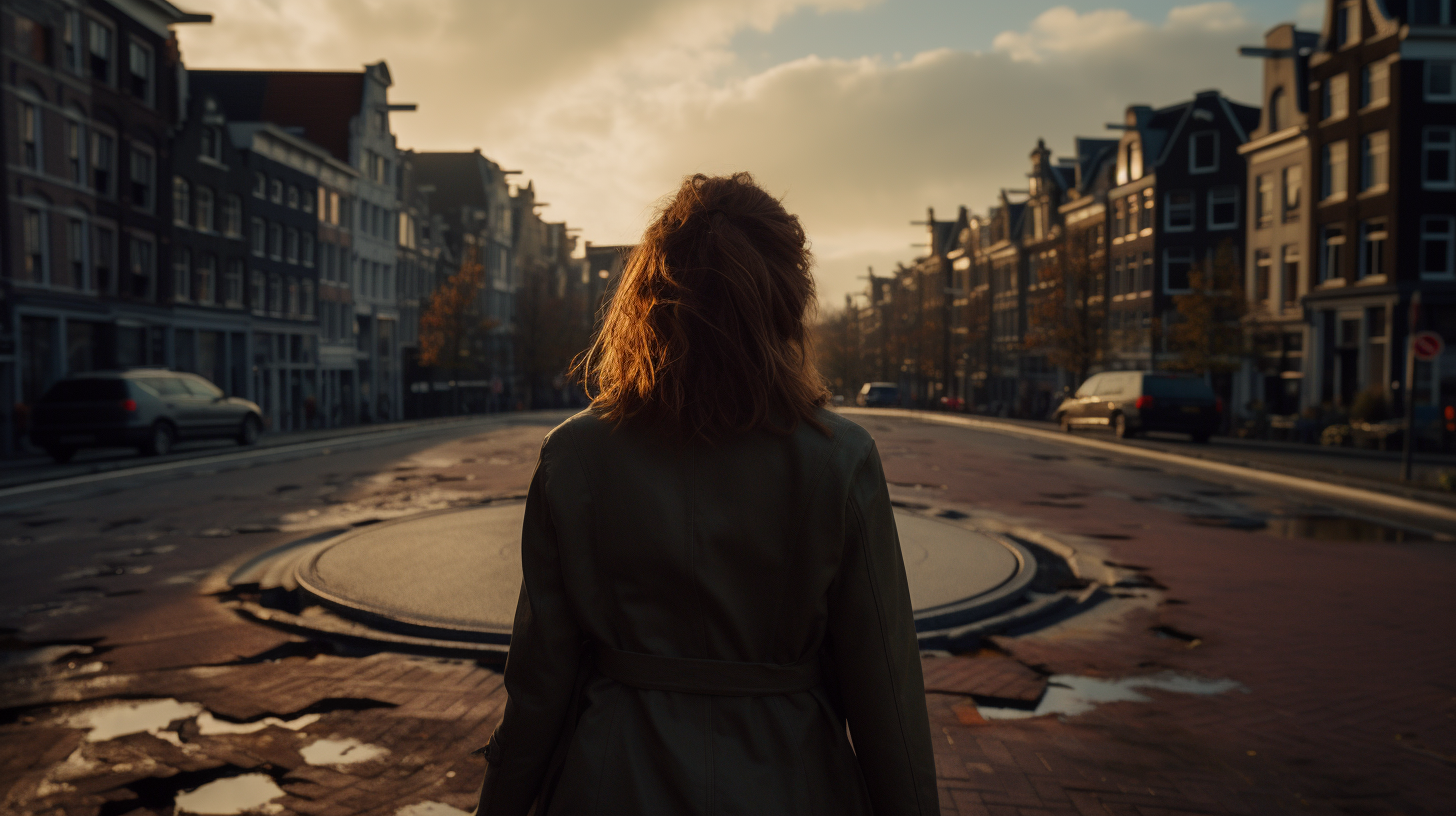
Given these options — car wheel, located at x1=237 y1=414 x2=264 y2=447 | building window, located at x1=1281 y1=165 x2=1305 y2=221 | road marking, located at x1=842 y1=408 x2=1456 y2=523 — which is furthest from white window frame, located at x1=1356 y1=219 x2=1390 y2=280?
car wheel, located at x1=237 y1=414 x2=264 y2=447

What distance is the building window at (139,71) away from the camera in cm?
Answer: 3353

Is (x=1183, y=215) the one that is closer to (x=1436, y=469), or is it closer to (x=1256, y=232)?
(x=1256, y=232)

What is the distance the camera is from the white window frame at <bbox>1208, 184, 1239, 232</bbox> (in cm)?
4803

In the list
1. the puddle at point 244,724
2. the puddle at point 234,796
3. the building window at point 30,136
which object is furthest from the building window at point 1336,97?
the puddle at point 234,796

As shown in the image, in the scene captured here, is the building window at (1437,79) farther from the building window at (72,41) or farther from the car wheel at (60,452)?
the building window at (72,41)

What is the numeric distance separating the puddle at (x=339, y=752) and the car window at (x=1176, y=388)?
26532mm

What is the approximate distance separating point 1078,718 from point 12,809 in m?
4.36

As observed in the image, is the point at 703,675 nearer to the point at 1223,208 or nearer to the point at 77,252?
the point at 77,252

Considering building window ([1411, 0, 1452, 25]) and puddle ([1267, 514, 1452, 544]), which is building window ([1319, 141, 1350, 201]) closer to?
building window ([1411, 0, 1452, 25])

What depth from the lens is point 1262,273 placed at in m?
42.9

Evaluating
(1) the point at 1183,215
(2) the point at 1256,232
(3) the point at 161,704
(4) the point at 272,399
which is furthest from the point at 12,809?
(1) the point at 1183,215

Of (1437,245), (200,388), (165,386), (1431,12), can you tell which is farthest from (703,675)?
(1431,12)

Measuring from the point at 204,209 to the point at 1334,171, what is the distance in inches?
1477

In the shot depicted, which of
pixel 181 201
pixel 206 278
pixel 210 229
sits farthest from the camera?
pixel 210 229
